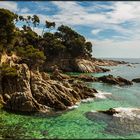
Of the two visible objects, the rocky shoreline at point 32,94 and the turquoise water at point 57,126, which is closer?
the turquoise water at point 57,126

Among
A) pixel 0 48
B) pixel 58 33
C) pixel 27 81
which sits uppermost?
pixel 58 33

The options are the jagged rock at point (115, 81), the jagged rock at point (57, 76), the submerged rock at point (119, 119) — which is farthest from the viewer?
the jagged rock at point (115, 81)

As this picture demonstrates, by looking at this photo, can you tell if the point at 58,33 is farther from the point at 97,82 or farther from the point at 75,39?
the point at 97,82

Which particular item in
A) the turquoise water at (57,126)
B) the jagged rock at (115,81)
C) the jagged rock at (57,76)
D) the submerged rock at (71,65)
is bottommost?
the turquoise water at (57,126)

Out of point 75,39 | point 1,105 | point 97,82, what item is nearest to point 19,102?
point 1,105

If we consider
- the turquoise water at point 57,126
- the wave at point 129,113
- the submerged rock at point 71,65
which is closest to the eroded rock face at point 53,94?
the turquoise water at point 57,126

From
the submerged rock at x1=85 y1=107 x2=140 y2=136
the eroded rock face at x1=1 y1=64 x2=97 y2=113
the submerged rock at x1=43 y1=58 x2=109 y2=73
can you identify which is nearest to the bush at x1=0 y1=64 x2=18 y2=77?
the eroded rock face at x1=1 y1=64 x2=97 y2=113

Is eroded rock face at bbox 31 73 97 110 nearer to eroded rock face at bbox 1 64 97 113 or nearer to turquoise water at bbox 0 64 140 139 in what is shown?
eroded rock face at bbox 1 64 97 113

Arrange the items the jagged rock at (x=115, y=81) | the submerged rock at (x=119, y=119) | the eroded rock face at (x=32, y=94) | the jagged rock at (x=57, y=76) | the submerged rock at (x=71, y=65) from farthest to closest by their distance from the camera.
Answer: the submerged rock at (x=71, y=65), the jagged rock at (x=115, y=81), the jagged rock at (x=57, y=76), the eroded rock face at (x=32, y=94), the submerged rock at (x=119, y=119)

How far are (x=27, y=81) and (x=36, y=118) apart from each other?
33.4 feet

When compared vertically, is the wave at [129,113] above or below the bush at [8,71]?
below

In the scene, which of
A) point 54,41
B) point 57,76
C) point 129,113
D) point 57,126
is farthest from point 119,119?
point 54,41

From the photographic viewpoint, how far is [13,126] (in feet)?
119

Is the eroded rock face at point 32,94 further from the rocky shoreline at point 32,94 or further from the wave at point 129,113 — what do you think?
the wave at point 129,113
